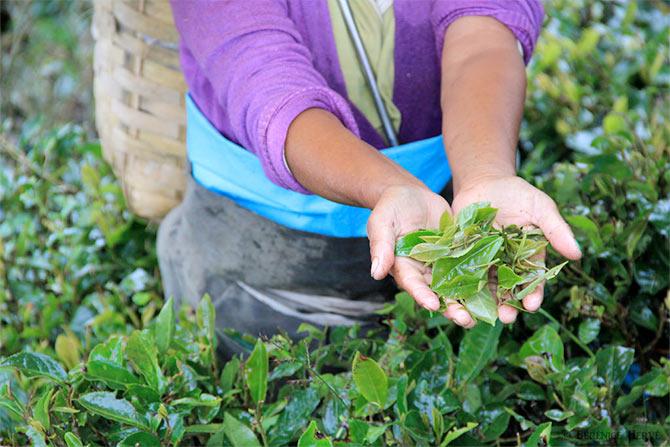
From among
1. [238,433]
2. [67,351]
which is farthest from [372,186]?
[67,351]

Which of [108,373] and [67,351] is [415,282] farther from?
[67,351]

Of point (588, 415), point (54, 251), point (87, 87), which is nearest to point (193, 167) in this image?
point (54, 251)

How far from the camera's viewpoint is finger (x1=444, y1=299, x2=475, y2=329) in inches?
42.9

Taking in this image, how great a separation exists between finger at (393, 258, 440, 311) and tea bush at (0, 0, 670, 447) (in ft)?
0.36

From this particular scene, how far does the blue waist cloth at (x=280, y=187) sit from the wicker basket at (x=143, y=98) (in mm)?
292

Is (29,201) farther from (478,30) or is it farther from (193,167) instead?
(478,30)

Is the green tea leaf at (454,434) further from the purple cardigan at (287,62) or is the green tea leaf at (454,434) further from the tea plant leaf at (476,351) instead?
the purple cardigan at (287,62)

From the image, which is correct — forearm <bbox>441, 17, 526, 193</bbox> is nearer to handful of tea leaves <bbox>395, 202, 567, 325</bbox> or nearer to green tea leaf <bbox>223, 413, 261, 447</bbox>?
handful of tea leaves <bbox>395, 202, 567, 325</bbox>

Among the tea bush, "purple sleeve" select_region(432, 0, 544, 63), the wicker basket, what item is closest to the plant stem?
the tea bush

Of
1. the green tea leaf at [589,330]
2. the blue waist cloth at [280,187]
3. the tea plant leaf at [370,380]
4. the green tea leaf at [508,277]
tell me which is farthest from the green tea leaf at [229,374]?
the green tea leaf at [589,330]

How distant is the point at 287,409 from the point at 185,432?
150 millimetres

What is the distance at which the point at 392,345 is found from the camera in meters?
1.33

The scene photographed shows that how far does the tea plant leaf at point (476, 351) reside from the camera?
1.25 metres

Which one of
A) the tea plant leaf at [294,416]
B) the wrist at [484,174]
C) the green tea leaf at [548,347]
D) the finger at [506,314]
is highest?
the wrist at [484,174]
